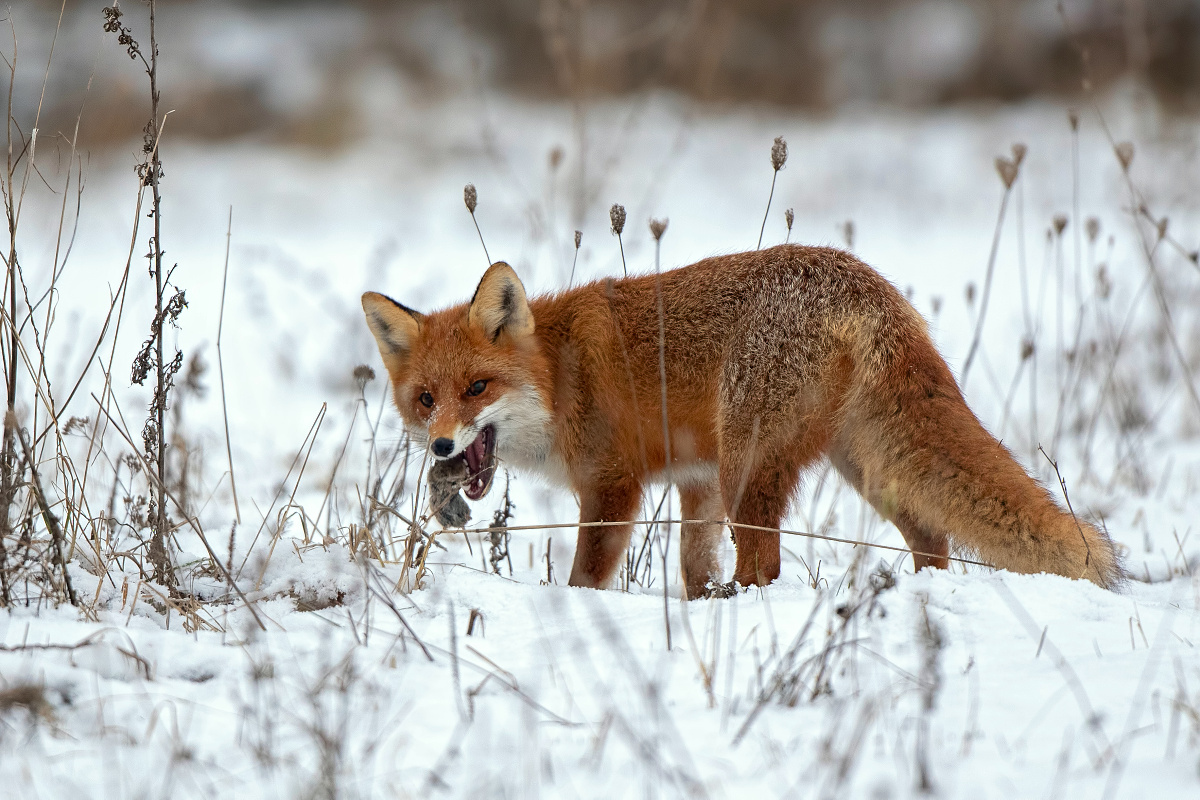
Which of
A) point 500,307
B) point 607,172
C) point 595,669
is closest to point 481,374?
point 500,307

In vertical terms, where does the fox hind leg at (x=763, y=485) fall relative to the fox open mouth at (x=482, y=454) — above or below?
below

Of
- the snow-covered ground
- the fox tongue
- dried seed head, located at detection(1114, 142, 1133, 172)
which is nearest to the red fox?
the fox tongue

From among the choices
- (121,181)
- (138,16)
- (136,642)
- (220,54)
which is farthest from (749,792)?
(138,16)

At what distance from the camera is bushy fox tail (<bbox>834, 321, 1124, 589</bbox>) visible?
3.18 metres

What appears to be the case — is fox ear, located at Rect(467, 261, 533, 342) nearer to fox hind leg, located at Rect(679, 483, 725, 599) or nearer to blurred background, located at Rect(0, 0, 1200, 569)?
blurred background, located at Rect(0, 0, 1200, 569)

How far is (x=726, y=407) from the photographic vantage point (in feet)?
12.4

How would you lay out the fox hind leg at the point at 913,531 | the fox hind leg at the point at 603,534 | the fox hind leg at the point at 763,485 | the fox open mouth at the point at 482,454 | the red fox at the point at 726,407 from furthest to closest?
the fox open mouth at the point at 482,454
the fox hind leg at the point at 603,534
the fox hind leg at the point at 913,531
the fox hind leg at the point at 763,485
the red fox at the point at 726,407

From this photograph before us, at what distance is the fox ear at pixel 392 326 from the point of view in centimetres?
438

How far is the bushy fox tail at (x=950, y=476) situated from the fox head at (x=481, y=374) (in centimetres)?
138

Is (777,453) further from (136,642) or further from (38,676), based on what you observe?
(38,676)

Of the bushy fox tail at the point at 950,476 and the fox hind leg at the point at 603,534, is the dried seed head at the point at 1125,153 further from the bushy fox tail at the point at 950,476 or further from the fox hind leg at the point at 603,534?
the fox hind leg at the point at 603,534

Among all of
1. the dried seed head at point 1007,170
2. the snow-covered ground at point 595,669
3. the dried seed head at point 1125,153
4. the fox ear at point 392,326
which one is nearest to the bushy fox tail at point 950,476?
the snow-covered ground at point 595,669

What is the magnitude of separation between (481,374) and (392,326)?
1.79 feet

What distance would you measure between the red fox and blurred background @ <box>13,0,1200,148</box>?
41.4 ft
